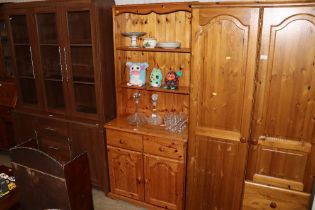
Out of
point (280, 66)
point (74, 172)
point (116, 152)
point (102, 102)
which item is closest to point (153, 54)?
point (102, 102)

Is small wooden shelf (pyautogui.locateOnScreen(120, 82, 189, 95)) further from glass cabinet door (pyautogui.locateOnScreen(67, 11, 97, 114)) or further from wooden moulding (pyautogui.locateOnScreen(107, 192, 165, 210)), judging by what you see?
wooden moulding (pyautogui.locateOnScreen(107, 192, 165, 210))

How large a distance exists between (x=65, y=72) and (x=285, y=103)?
2114 mm

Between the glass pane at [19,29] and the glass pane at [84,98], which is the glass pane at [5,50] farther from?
the glass pane at [84,98]

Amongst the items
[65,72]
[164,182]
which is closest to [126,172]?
[164,182]

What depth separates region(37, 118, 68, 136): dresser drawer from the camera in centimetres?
274

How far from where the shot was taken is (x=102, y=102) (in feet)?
8.11

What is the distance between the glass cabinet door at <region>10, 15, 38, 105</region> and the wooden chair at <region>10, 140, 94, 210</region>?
1420 millimetres

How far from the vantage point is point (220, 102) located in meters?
1.92

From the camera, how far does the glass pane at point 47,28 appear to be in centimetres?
260

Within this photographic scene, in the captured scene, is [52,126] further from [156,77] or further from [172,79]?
[172,79]

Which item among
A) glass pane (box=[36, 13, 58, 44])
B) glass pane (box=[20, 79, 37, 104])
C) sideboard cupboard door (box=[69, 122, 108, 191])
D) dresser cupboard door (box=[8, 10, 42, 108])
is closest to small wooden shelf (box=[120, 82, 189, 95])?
sideboard cupboard door (box=[69, 122, 108, 191])

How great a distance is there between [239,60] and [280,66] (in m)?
0.28

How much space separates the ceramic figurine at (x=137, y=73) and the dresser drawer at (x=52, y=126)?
0.93 m

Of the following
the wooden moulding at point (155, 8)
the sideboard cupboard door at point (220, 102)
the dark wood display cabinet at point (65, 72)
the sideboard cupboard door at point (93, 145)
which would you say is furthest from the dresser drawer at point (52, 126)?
the sideboard cupboard door at point (220, 102)
